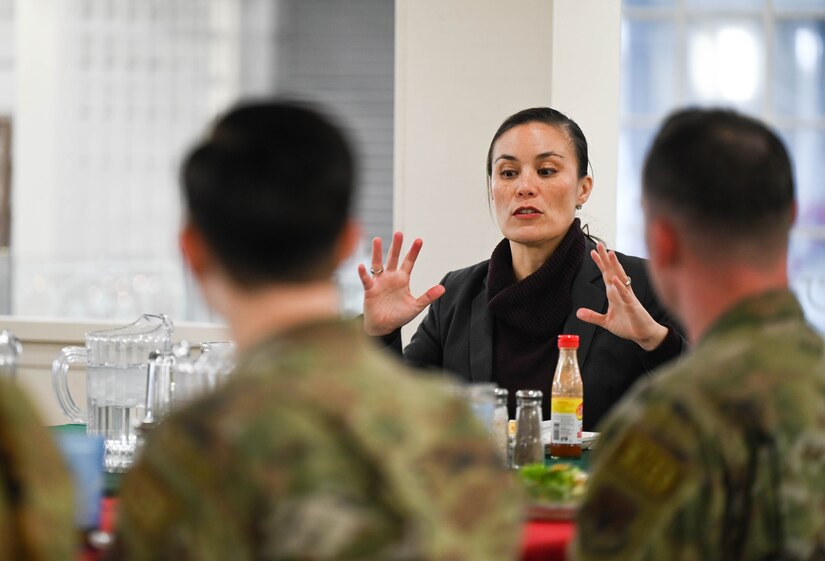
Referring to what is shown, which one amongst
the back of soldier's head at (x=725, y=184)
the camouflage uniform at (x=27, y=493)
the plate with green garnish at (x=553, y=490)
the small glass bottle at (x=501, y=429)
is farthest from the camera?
the small glass bottle at (x=501, y=429)

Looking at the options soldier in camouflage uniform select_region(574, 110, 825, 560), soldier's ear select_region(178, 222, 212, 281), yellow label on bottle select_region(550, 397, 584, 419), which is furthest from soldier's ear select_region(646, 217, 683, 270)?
yellow label on bottle select_region(550, 397, 584, 419)

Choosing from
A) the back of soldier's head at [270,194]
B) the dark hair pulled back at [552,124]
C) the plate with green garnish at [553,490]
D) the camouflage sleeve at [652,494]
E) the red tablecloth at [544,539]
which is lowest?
the red tablecloth at [544,539]

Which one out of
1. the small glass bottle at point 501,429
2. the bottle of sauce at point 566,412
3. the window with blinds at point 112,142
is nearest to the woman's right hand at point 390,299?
the bottle of sauce at point 566,412

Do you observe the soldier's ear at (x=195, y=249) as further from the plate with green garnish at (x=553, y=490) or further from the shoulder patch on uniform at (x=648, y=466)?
the plate with green garnish at (x=553, y=490)

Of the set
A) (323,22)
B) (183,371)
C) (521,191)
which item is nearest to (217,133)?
(183,371)

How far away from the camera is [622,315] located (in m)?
2.48

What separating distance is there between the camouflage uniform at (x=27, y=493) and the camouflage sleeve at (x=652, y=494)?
509mm

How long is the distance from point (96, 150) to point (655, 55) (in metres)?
2.45

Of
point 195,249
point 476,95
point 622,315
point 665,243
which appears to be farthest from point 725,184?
point 476,95

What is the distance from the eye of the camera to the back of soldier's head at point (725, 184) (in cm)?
133

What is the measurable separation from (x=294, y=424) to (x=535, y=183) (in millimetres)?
1929

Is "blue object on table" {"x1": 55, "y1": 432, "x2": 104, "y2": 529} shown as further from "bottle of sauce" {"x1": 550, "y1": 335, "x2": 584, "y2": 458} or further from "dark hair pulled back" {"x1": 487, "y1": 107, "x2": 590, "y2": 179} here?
"dark hair pulled back" {"x1": 487, "y1": 107, "x2": 590, "y2": 179}

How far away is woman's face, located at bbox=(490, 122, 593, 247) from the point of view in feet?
9.25

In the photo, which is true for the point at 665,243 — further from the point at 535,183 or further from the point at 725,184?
the point at 535,183
